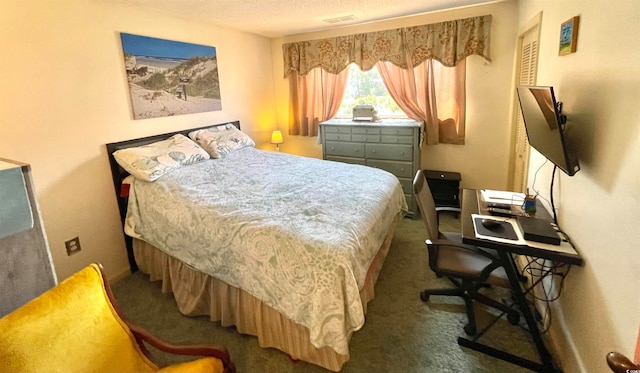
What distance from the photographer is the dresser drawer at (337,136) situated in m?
4.01

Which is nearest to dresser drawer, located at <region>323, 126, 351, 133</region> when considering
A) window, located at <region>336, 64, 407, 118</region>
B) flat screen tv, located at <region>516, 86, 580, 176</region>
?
window, located at <region>336, 64, 407, 118</region>

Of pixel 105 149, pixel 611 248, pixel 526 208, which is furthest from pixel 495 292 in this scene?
pixel 105 149

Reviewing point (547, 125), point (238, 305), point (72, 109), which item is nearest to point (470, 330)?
point (547, 125)

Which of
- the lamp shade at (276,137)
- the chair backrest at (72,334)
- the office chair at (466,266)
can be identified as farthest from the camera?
the lamp shade at (276,137)

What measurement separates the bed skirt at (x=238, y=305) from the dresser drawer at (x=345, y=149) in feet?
5.08

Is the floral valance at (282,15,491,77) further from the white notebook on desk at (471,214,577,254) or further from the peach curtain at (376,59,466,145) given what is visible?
the white notebook on desk at (471,214,577,254)

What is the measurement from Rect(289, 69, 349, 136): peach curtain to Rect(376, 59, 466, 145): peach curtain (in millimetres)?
662

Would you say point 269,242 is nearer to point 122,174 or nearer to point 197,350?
point 197,350

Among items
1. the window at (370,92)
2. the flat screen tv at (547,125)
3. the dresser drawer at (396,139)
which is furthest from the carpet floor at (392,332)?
the window at (370,92)

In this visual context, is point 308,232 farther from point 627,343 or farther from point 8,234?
point 627,343

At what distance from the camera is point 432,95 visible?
12.5 ft

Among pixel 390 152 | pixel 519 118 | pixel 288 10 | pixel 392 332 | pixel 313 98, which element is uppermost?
pixel 288 10

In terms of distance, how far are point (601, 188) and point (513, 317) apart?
3.50 feet

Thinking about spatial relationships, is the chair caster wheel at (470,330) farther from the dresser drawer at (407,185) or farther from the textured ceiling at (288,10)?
the textured ceiling at (288,10)
